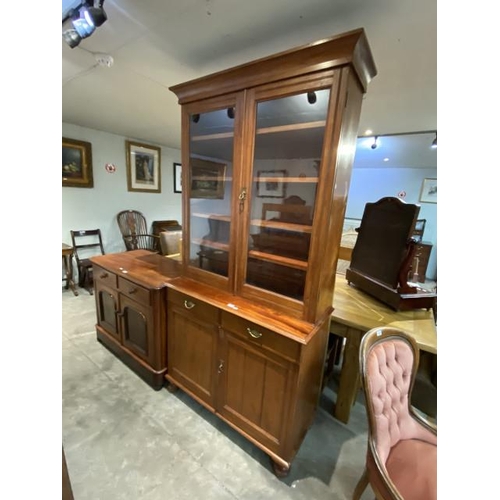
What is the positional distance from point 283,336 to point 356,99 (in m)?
1.21

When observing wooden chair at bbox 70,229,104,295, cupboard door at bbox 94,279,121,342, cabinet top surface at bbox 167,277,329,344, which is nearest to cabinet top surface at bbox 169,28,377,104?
cabinet top surface at bbox 167,277,329,344

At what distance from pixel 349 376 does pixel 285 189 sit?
1343 mm

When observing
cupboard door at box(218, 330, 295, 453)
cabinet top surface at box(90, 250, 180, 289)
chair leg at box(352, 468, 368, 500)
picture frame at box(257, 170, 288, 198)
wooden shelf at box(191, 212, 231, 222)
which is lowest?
chair leg at box(352, 468, 368, 500)

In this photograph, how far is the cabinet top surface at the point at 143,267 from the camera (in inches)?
71.1

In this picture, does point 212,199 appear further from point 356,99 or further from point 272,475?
point 272,475

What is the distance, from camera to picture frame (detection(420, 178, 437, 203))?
17.5 feet

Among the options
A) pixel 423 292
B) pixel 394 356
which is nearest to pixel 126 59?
pixel 394 356

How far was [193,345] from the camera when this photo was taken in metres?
1.65

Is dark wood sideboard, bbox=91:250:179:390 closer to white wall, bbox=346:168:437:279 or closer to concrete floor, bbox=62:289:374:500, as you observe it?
concrete floor, bbox=62:289:374:500

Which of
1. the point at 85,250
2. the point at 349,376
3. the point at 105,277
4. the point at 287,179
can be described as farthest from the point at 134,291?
the point at 85,250

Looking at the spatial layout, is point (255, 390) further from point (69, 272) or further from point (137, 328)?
point (69, 272)

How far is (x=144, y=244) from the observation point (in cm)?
435
